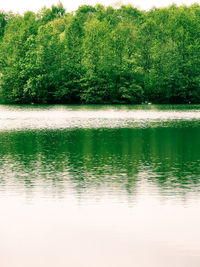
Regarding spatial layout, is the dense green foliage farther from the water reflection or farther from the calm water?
the calm water

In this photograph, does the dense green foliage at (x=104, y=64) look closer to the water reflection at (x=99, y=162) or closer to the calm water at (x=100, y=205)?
the water reflection at (x=99, y=162)

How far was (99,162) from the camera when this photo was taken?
71.1ft

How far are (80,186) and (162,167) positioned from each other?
484 centimetres

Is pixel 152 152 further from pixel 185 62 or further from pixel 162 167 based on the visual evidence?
pixel 185 62

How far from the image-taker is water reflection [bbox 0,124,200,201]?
1645 centimetres

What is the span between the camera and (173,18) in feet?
282

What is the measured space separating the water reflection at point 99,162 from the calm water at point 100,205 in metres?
0.03

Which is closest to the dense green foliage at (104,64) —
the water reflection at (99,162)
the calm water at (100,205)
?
the water reflection at (99,162)

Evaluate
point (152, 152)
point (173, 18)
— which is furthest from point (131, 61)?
point (152, 152)

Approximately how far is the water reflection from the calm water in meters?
0.03

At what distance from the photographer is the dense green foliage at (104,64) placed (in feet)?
257

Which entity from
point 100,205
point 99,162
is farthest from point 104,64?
point 100,205

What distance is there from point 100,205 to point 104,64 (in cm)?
6637

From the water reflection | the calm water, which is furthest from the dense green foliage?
the calm water
